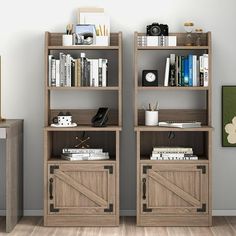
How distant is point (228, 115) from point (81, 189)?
4.72 ft

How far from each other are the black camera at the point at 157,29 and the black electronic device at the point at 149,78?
0.32 meters

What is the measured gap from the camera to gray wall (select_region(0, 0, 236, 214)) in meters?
5.34

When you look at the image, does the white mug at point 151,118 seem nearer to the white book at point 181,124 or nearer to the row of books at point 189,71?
the white book at point 181,124

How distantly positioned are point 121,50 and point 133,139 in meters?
0.80

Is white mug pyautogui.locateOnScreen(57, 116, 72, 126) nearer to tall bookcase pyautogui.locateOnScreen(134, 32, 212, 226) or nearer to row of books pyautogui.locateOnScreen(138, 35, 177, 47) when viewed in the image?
tall bookcase pyautogui.locateOnScreen(134, 32, 212, 226)

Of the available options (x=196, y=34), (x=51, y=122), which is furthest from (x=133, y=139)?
(x=196, y=34)

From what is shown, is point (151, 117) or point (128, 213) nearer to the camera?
point (151, 117)

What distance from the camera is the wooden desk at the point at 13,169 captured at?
15.9 feet

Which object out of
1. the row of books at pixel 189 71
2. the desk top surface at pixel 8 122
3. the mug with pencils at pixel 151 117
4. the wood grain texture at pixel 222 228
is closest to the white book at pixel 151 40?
the row of books at pixel 189 71

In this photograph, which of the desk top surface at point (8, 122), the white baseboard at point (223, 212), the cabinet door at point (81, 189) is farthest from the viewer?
the white baseboard at point (223, 212)

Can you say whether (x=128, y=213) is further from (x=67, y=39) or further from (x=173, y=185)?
(x=67, y=39)

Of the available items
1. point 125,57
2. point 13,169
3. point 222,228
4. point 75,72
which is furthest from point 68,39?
point 222,228

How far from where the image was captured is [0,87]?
5.36 metres

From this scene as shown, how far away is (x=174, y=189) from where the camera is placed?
16.4ft
